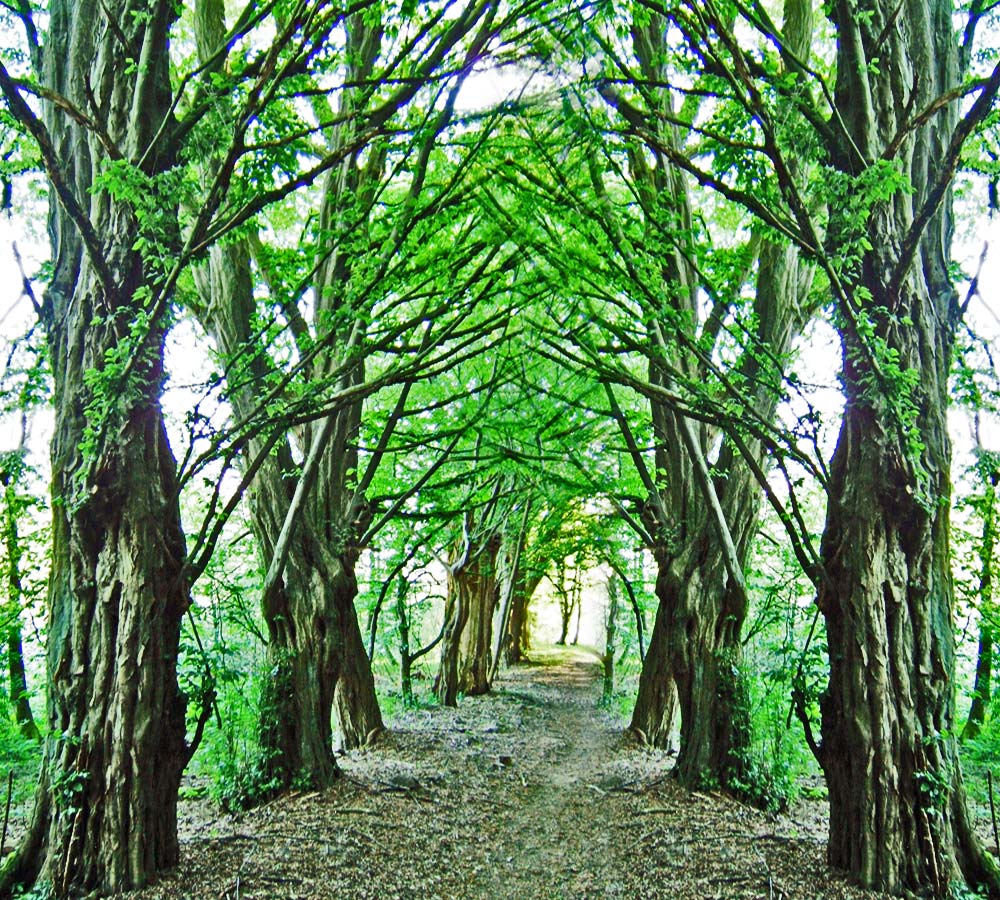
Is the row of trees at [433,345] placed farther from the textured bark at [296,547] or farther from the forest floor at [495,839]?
the textured bark at [296,547]

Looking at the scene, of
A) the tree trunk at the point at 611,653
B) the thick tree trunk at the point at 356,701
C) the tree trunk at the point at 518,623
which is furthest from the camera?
the tree trunk at the point at 518,623

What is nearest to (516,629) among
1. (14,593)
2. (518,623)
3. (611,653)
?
(518,623)

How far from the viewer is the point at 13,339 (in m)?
5.61

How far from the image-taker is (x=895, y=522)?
5066 millimetres

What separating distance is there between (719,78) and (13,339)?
5124 mm

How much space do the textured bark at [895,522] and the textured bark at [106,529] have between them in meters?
4.27

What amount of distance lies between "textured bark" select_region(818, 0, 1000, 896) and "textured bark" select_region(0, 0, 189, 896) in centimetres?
427

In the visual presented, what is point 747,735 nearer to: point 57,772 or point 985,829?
point 985,829

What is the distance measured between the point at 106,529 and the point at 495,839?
4.65 m

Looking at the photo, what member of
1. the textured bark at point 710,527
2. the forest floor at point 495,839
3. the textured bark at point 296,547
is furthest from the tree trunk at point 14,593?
the textured bark at point 710,527

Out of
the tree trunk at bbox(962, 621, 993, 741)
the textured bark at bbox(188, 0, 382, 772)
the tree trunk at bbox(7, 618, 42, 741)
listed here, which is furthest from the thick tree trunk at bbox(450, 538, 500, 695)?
the tree trunk at bbox(962, 621, 993, 741)

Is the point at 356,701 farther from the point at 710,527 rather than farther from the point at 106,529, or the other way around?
the point at 106,529

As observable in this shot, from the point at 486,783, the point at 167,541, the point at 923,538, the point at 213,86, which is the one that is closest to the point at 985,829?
the point at 923,538

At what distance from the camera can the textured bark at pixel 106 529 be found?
4688 millimetres
